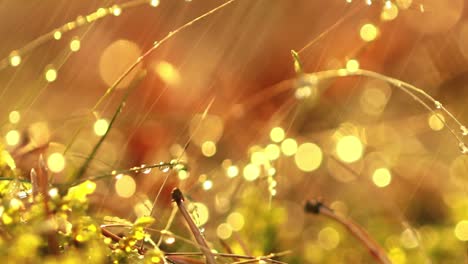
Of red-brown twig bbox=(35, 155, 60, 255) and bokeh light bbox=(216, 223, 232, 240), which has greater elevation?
bokeh light bbox=(216, 223, 232, 240)

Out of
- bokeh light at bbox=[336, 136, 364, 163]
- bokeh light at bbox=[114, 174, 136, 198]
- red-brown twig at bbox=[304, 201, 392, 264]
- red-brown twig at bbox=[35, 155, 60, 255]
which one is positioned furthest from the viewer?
bokeh light at bbox=[336, 136, 364, 163]

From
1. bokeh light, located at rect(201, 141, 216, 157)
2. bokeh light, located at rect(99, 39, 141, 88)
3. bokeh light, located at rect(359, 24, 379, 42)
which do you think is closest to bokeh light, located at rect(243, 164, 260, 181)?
bokeh light, located at rect(201, 141, 216, 157)

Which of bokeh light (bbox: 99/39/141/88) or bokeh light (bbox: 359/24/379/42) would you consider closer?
bokeh light (bbox: 359/24/379/42)

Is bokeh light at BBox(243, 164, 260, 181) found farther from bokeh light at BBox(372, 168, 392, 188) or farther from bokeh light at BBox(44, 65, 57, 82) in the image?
bokeh light at BBox(372, 168, 392, 188)

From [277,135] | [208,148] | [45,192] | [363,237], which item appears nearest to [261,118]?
[208,148]

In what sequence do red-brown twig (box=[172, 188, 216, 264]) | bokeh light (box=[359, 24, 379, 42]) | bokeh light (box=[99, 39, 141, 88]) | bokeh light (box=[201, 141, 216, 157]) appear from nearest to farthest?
red-brown twig (box=[172, 188, 216, 264]) < bokeh light (box=[201, 141, 216, 157]) < bokeh light (box=[359, 24, 379, 42]) < bokeh light (box=[99, 39, 141, 88])

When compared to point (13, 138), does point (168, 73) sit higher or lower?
higher

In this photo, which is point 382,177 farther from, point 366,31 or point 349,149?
point 366,31

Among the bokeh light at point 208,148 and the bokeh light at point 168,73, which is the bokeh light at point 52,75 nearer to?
the bokeh light at point 208,148
